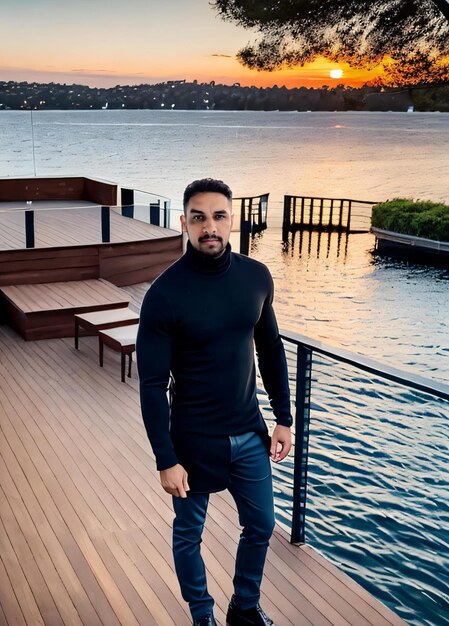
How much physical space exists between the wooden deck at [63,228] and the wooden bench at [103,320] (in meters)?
2.02

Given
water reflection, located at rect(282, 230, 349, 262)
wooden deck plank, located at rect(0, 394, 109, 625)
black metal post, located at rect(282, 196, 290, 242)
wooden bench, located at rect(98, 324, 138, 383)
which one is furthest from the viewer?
black metal post, located at rect(282, 196, 290, 242)

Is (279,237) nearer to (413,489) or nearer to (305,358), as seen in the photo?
(413,489)

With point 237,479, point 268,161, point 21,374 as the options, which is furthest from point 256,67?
point 268,161

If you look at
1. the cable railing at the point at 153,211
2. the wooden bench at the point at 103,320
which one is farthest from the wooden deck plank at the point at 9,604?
the cable railing at the point at 153,211

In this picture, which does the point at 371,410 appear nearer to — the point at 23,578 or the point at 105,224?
the point at 23,578

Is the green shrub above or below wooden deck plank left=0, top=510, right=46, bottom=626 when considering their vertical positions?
below

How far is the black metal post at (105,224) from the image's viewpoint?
980cm

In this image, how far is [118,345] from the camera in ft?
21.0

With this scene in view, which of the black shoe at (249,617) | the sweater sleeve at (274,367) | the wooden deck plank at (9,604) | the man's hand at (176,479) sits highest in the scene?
the sweater sleeve at (274,367)

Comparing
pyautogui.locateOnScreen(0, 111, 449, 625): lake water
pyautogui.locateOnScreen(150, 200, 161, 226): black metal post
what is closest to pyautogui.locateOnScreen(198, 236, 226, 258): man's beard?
pyautogui.locateOnScreen(0, 111, 449, 625): lake water

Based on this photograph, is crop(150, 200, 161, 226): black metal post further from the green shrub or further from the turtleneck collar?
the green shrub

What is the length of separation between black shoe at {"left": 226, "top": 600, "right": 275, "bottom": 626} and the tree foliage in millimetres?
10455

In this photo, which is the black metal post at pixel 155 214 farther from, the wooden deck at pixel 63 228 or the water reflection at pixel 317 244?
the water reflection at pixel 317 244

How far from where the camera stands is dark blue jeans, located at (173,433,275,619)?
7.59 ft
